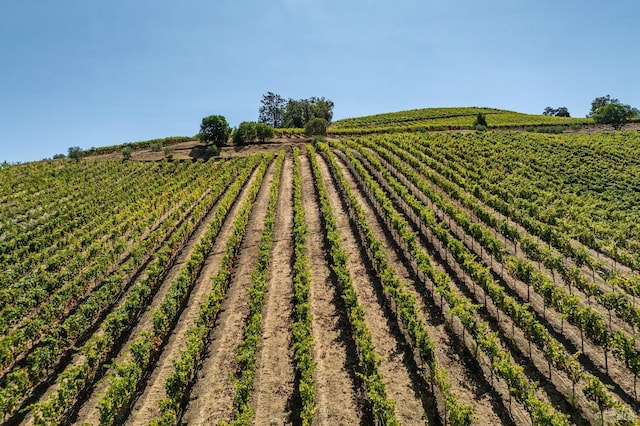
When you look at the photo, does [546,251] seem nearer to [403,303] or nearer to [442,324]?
[442,324]

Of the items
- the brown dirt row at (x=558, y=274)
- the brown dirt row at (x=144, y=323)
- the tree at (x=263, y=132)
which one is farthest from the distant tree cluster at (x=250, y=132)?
the brown dirt row at (x=558, y=274)

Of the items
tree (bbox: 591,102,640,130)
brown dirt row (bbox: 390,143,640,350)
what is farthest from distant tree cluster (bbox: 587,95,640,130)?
brown dirt row (bbox: 390,143,640,350)

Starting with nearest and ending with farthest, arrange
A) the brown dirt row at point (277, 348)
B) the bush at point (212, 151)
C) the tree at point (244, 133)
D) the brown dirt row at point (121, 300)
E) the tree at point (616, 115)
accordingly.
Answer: the brown dirt row at point (277, 348) < the brown dirt row at point (121, 300) < the bush at point (212, 151) < the tree at point (244, 133) < the tree at point (616, 115)

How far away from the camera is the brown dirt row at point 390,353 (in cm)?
1248

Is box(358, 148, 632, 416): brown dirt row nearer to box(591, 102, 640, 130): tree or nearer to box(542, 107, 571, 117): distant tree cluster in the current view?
box(591, 102, 640, 130): tree

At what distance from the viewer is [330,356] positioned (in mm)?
15164

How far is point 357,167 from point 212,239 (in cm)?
2007

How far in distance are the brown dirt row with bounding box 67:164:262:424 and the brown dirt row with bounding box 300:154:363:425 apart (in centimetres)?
726

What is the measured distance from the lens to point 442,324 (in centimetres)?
1673

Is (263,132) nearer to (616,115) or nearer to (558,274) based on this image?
(558,274)

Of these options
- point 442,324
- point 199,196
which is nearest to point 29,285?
point 199,196

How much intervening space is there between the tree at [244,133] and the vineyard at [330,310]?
94.8 feet

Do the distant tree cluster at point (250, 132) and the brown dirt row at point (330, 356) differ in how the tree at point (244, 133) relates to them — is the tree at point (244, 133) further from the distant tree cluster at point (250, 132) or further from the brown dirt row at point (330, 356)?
the brown dirt row at point (330, 356)

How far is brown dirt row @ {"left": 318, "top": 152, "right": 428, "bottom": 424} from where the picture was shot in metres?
12.5
